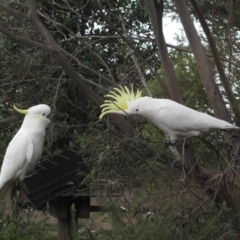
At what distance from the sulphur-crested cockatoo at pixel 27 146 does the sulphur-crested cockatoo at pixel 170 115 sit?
1.24 feet

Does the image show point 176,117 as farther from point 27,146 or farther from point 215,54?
point 27,146

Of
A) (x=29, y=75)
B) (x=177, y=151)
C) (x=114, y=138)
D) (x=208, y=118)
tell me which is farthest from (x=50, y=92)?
(x=208, y=118)

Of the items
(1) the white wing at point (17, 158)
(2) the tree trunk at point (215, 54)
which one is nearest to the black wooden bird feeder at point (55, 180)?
(1) the white wing at point (17, 158)

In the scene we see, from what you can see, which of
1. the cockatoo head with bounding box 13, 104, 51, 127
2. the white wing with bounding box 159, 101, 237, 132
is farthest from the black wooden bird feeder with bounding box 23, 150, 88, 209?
the white wing with bounding box 159, 101, 237, 132

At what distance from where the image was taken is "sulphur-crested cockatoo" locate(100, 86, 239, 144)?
211 cm

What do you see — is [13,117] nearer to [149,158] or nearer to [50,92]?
[50,92]

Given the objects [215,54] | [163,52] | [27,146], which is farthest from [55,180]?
[215,54]

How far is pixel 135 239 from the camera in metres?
2.07

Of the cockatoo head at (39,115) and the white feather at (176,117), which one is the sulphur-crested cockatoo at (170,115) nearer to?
the white feather at (176,117)

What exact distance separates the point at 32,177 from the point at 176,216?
737 millimetres

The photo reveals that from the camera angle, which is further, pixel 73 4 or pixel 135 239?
pixel 73 4

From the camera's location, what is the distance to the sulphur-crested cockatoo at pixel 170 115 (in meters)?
2.11

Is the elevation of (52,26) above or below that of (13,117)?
above

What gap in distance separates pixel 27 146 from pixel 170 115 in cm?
69
